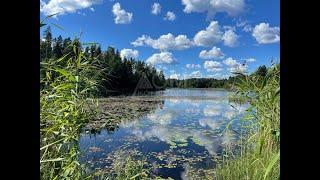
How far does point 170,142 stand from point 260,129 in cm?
325

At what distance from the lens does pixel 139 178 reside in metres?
3.14

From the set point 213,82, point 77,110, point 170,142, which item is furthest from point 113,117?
point 77,110

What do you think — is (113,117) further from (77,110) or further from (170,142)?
(77,110)

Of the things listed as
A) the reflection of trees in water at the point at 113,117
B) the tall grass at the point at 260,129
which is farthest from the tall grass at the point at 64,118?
the tall grass at the point at 260,129

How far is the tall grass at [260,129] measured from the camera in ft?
7.61

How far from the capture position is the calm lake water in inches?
163

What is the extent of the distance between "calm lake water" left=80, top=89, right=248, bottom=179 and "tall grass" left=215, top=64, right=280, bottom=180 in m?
0.25

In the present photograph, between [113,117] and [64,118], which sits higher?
[64,118]

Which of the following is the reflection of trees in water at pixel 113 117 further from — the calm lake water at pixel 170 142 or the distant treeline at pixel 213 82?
the distant treeline at pixel 213 82

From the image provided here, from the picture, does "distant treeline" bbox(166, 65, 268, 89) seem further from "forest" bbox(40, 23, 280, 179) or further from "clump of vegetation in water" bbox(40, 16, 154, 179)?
"clump of vegetation in water" bbox(40, 16, 154, 179)

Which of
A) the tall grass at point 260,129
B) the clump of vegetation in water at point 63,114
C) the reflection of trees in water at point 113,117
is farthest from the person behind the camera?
the reflection of trees in water at point 113,117

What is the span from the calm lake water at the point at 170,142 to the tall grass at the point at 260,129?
0.25 meters

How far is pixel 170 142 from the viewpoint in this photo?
5781 millimetres
